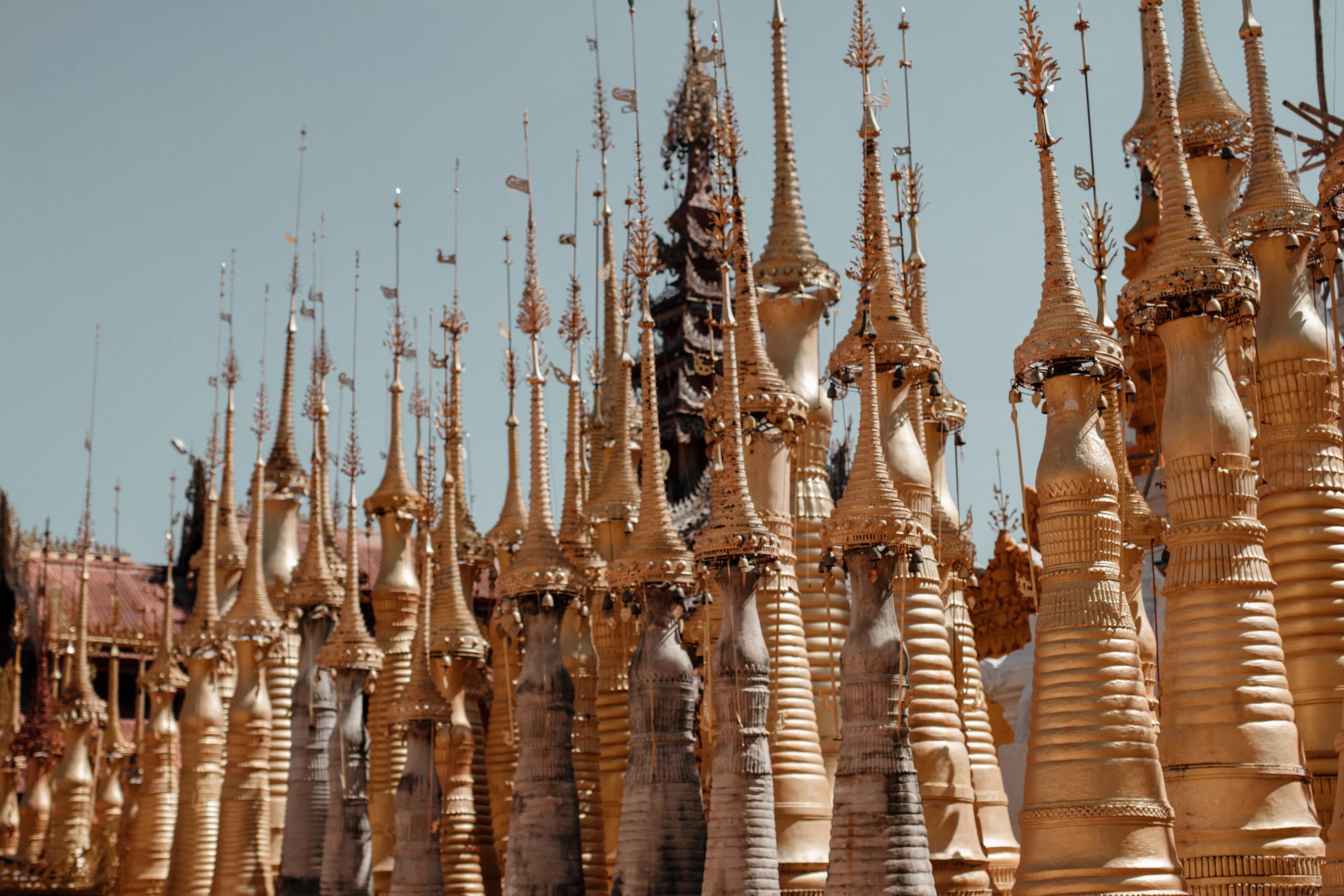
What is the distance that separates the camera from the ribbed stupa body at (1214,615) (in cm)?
1611

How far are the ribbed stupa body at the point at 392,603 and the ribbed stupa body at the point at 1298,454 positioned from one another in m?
15.4

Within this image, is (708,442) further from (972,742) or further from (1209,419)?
(1209,419)

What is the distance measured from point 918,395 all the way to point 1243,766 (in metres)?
7.05

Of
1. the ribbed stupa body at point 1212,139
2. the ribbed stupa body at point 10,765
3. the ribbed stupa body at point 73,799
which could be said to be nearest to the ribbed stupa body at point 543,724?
the ribbed stupa body at point 1212,139

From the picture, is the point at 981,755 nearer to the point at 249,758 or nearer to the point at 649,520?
the point at 649,520

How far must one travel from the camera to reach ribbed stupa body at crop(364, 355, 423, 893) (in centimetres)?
2978

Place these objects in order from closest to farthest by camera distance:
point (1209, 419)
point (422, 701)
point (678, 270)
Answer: point (1209, 419) → point (422, 701) → point (678, 270)

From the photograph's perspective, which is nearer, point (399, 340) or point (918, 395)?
point (918, 395)

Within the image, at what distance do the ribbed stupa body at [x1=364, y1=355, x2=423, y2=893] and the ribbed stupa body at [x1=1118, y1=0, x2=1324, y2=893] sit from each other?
15.7 metres

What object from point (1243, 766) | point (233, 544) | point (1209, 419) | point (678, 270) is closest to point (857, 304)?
point (1209, 419)

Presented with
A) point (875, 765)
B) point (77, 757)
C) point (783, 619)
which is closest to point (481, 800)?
point (783, 619)

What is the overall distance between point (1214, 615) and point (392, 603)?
17.4 metres

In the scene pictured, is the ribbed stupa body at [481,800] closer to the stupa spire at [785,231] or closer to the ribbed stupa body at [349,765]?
the ribbed stupa body at [349,765]

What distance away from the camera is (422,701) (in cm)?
2481
